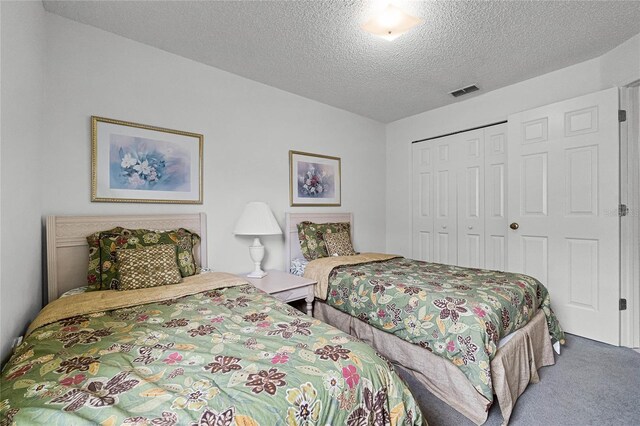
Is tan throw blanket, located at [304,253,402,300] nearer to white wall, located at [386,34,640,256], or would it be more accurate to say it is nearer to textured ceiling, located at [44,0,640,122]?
white wall, located at [386,34,640,256]

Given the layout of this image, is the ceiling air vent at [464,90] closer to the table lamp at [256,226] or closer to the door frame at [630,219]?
the door frame at [630,219]

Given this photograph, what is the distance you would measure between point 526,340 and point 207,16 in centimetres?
301

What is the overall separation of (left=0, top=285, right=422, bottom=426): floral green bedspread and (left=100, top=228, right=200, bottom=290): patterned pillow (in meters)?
0.51

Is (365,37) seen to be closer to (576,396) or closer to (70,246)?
(70,246)

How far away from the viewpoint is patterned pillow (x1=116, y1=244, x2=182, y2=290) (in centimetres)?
176

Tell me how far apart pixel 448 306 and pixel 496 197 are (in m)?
2.01

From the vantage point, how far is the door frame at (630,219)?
2.36 metres

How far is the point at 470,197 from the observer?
3373mm

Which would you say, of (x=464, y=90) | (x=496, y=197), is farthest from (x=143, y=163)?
(x=496, y=197)

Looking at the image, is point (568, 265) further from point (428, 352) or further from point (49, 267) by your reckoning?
point (49, 267)

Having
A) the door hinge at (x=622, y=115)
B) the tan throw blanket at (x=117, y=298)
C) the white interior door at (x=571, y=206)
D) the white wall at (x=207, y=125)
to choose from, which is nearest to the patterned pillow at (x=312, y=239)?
the white wall at (x=207, y=125)

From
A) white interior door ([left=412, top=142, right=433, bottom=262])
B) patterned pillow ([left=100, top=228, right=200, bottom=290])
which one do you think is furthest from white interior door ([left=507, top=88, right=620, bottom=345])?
patterned pillow ([left=100, top=228, right=200, bottom=290])

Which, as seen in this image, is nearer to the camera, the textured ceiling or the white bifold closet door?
the textured ceiling

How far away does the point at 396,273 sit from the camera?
241 cm
